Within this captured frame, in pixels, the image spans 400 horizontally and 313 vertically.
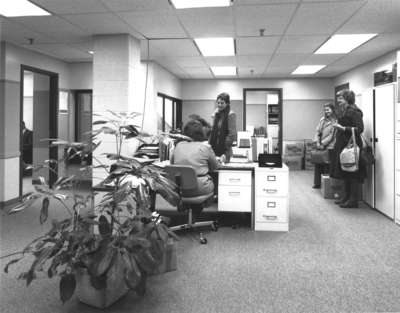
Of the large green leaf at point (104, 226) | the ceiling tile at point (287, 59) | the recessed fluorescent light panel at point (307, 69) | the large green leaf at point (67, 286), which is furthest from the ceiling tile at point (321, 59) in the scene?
the large green leaf at point (67, 286)

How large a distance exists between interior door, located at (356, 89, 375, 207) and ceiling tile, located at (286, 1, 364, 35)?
3.03 ft

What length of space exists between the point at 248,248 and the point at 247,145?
1.37m

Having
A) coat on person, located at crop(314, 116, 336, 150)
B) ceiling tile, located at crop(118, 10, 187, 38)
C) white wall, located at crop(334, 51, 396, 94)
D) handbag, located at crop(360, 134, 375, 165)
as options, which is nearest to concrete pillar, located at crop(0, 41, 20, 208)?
ceiling tile, located at crop(118, 10, 187, 38)

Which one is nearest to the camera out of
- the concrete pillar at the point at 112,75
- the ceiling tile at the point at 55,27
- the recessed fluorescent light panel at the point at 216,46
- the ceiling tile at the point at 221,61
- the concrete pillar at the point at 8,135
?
the ceiling tile at the point at 55,27

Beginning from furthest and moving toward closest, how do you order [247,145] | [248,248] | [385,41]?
[385,41]
[247,145]
[248,248]

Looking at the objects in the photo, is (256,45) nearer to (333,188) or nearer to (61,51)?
(333,188)

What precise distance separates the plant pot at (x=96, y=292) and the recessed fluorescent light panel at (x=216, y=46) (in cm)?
352

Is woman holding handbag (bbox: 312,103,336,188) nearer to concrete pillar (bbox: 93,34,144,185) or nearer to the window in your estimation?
concrete pillar (bbox: 93,34,144,185)

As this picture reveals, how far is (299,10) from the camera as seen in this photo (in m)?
3.40

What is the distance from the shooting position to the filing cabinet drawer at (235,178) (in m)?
3.40

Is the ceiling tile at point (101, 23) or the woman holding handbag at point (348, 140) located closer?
the ceiling tile at point (101, 23)

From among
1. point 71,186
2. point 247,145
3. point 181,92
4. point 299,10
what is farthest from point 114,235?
point 181,92

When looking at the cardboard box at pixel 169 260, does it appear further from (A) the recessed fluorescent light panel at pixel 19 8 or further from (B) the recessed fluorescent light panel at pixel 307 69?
(B) the recessed fluorescent light panel at pixel 307 69

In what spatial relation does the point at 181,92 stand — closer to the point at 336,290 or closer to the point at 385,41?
the point at 385,41
